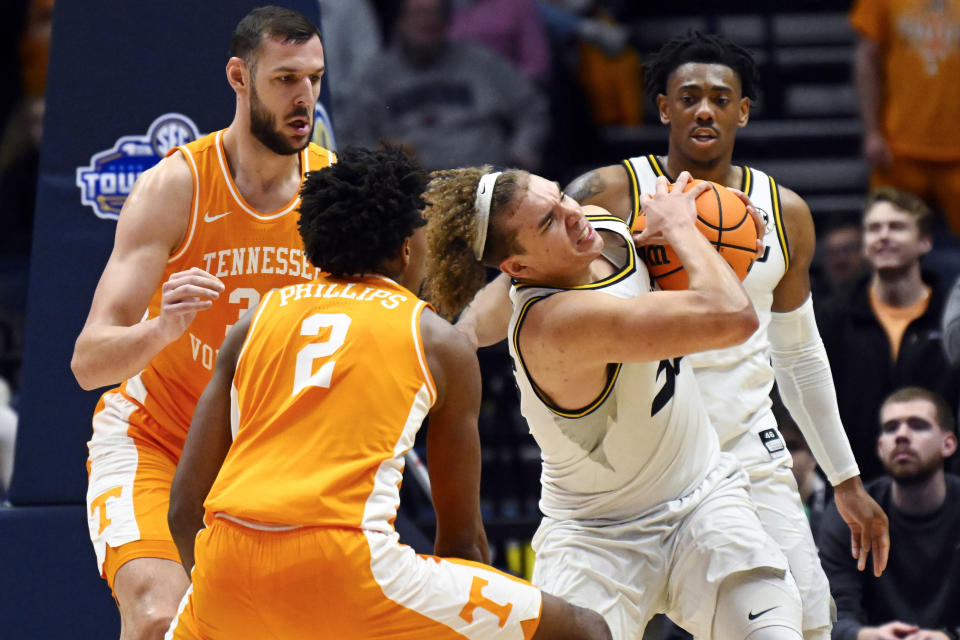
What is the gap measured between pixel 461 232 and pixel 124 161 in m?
1.70

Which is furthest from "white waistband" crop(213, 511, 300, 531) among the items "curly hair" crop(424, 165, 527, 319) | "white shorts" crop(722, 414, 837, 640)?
"white shorts" crop(722, 414, 837, 640)

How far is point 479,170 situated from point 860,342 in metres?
3.34

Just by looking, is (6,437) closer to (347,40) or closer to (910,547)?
(347,40)

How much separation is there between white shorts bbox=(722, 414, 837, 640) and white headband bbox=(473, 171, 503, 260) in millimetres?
1110

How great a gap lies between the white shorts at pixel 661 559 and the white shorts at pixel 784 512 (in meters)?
0.34

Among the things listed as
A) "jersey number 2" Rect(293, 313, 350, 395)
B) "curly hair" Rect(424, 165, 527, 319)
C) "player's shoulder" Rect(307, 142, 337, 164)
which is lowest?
"jersey number 2" Rect(293, 313, 350, 395)

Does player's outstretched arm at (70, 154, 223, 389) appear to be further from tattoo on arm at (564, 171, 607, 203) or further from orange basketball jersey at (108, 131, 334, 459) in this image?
tattoo on arm at (564, 171, 607, 203)

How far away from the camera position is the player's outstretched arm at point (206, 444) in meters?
3.44

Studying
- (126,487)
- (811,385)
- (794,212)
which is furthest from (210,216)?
(811,385)

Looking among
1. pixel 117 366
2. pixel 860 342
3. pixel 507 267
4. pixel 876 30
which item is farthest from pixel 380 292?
pixel 876 30

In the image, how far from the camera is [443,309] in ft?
13.4

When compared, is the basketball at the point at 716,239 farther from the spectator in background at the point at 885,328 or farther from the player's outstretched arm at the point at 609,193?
the spectator in background at the point at 885,328

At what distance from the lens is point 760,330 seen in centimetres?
462

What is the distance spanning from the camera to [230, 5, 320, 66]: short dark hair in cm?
428
